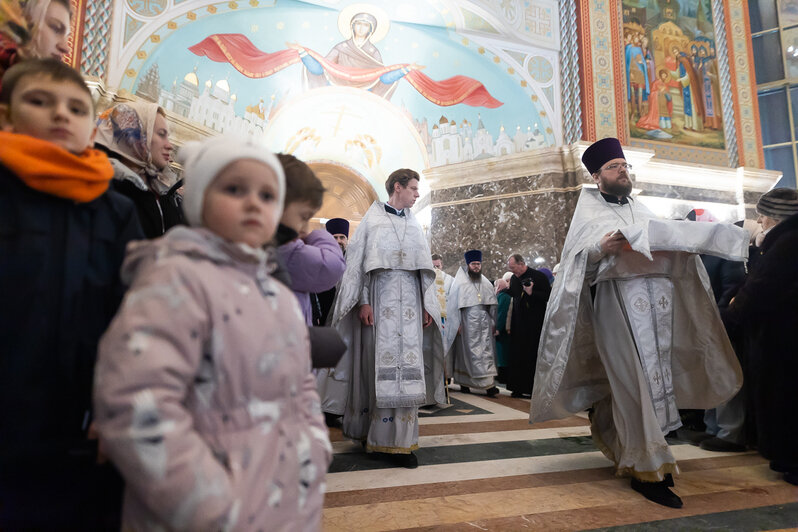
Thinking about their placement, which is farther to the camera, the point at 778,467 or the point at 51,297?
the point at 778,467

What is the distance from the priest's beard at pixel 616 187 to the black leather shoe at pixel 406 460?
2040 millimetres

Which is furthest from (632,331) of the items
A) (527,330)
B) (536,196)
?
(536,196)

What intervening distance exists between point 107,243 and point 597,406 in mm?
2804

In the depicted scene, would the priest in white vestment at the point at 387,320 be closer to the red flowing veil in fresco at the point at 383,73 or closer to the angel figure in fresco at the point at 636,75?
the red flowing veil in fresco at the point at 383,73

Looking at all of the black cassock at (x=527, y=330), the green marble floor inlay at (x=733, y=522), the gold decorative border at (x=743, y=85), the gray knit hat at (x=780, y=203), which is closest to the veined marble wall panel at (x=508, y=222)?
the black cassock at (x=527, y=330)

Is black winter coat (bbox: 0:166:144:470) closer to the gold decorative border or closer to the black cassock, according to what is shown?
the black cassock

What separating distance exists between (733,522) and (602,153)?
202 centimetres

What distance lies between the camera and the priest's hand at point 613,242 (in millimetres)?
2525

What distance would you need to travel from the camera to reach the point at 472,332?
6320 millimetres

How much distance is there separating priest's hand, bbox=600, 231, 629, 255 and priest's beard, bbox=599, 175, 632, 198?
19.2 inches

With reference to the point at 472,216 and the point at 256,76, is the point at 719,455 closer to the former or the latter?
the point at 472,216

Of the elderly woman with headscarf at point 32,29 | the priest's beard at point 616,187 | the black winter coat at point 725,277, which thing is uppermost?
the priest's beard at point 616,187

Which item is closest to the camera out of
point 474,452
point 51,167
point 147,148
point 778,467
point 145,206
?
point 51,167

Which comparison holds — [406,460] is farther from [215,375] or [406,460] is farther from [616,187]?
[215,375]
